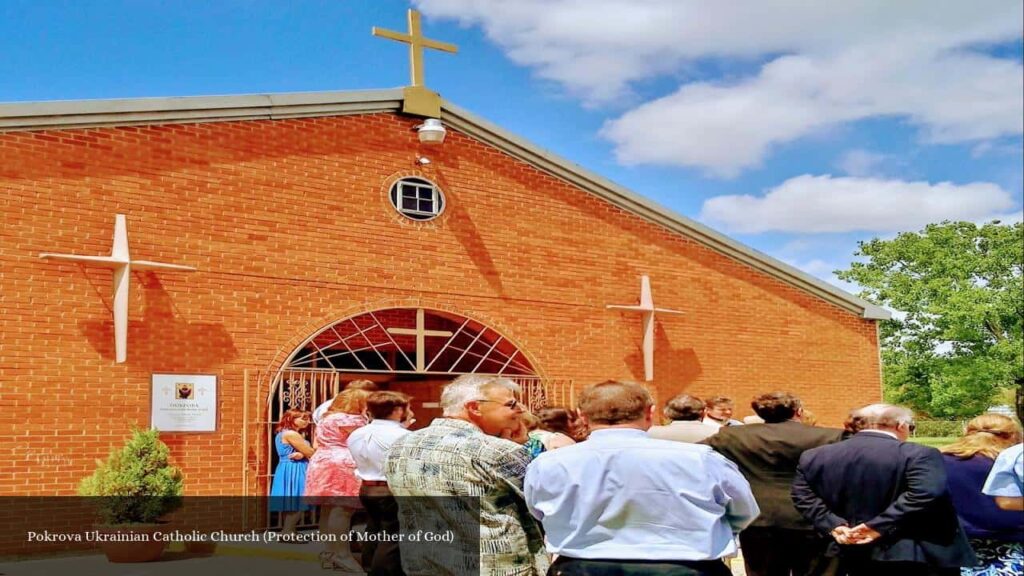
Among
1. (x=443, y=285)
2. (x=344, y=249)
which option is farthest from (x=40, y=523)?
(x=443, y=285)

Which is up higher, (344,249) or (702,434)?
(344,249)

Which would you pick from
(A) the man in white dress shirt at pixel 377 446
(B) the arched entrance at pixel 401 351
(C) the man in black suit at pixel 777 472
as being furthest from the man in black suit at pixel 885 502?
(B) the arched entrance at pixel 401 351

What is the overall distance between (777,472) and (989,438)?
1201 millimetres

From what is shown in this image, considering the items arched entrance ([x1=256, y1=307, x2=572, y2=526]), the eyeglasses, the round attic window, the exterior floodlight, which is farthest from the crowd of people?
the exterior floodlight

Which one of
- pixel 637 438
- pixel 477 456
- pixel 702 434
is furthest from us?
pixel 702 434

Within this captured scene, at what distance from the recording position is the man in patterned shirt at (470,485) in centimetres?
406

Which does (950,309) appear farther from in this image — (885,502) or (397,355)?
(885,502)

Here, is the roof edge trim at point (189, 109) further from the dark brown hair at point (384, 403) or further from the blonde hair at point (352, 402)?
the dark brown hair at point (384, 403)

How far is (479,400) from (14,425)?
7054mm

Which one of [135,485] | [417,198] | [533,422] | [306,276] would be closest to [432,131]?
[417,198]

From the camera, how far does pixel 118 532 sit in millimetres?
9531

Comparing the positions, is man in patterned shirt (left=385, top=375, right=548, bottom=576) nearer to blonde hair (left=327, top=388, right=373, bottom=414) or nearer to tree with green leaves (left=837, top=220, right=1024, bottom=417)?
blonde hair (left=327, top=388, right=373, bottom=414)

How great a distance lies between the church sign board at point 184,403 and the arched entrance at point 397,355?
607 mm

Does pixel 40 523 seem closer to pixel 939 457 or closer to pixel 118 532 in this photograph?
pixel 118 532
